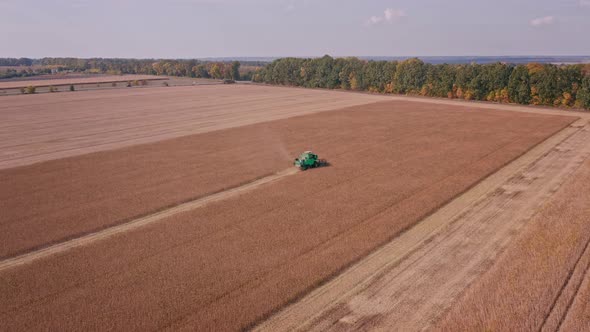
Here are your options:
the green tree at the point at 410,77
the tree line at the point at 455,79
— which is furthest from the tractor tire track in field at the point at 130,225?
the green tree at the point at 410,77

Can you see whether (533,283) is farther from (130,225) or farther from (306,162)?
(130,225)

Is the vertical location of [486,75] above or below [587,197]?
above

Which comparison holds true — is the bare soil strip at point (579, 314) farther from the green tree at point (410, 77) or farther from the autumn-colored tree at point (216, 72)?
the autumn-colored tree at point (216, 72)

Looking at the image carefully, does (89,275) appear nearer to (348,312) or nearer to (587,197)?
(348,312)

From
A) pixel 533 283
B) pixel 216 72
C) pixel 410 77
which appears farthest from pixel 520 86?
pixel 216 72

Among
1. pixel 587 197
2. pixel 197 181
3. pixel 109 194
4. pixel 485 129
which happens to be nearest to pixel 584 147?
pixel 485 129

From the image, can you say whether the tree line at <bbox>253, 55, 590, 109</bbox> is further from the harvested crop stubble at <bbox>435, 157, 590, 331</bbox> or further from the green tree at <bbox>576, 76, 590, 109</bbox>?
the harvested crop stubble at <bbox>435, 157, 590, 331</bbox>
